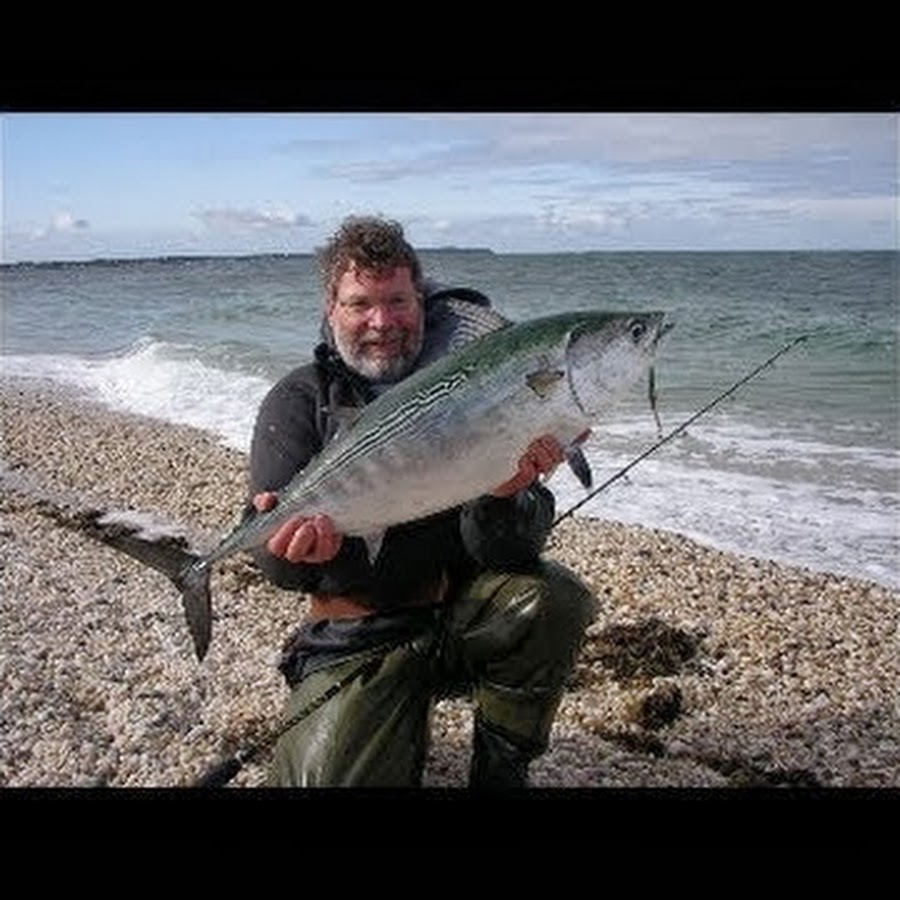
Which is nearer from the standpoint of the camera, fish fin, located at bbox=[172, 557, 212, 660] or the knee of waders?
fish fin, located at bbox=[172, 557, 212, 660]

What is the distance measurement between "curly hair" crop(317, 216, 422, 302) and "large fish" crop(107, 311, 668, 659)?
0.45 meters

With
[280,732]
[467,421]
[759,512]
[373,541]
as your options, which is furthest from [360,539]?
[759,512]

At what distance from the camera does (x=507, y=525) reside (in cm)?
319

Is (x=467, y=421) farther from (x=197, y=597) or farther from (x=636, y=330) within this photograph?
(x=197, y=597)

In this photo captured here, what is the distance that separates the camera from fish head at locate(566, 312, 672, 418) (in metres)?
2.52

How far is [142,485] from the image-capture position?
27.9ft

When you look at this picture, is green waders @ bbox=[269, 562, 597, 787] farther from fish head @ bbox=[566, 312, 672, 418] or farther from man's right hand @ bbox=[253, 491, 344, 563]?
fish head @ bbox=[566, 312, 672, 418]

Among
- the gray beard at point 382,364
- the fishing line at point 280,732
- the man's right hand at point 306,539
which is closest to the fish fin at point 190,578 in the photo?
the man's right hand at point 306,539

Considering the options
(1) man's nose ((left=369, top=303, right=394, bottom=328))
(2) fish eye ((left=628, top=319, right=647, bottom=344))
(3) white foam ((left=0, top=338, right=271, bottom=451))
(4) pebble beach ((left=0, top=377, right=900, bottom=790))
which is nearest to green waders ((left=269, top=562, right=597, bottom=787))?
(4) pebble beach ((left=0, top=377, right=900, bottom=790))
